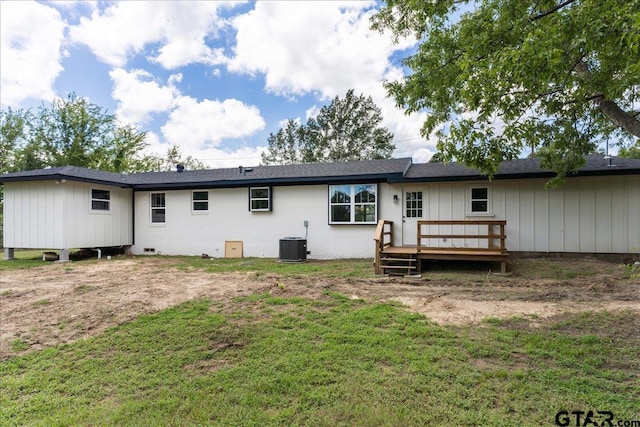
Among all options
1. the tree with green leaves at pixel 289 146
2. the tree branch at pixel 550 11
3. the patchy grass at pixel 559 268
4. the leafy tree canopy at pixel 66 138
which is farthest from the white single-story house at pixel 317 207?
the tree with green leaves at pixel 289 146

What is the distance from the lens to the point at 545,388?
2514mm

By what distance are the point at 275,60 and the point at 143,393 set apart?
49.8ft

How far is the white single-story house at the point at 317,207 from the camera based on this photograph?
849 centimetres

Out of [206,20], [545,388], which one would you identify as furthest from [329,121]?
[545,388]

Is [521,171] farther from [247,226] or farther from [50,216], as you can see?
[50,216]

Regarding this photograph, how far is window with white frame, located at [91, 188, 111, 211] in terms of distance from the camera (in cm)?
1115

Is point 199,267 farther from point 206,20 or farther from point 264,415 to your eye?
point 206,20

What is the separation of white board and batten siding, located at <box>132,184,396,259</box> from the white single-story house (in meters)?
0.03

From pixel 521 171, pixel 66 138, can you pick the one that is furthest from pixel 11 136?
pixel 521 171

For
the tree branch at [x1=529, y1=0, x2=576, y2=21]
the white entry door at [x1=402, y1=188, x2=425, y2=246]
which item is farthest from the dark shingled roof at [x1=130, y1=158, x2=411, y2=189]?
the tree branch at [x1=529, y1=0, x2=576, y2=21]

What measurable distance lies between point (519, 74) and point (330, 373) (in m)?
3.69

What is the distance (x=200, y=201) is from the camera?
1188cm

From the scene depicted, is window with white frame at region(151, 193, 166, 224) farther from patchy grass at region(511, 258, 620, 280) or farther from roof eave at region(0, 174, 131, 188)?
patchy grass at region(511, 258, 620, 280)

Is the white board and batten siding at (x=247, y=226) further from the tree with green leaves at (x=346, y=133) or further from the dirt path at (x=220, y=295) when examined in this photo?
the tree with green leaves at (x=346, y=133)
